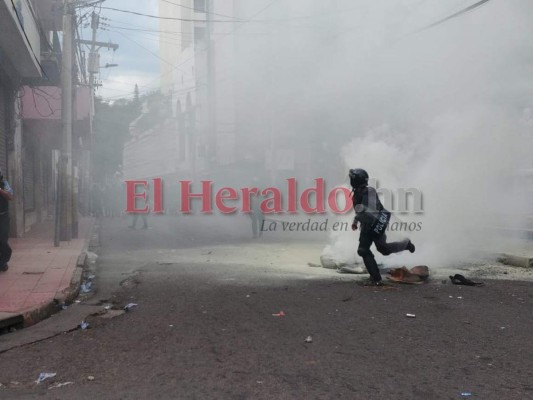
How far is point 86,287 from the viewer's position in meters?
5.18

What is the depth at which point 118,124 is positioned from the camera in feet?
104

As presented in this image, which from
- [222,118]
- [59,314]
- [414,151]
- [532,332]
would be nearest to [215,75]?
[222,118]

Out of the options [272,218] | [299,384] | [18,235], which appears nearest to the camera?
[299,384]

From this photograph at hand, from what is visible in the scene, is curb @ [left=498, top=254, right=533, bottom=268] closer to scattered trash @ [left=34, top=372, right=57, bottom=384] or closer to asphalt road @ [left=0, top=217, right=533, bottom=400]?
asphalt road @ [left=0, top=217, right=533, bottom=400]

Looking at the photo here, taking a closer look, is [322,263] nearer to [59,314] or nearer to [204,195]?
[59,314]

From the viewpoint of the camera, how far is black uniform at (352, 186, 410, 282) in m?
4.91

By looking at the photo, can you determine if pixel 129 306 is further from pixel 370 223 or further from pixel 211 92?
pixel 211 92

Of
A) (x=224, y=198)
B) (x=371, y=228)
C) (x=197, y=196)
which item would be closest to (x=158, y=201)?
(x=197, y=196)

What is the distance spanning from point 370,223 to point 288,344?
209cm

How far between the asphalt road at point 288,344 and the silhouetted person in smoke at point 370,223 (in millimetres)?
303

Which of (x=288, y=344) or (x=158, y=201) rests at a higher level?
(x=158, y=201)

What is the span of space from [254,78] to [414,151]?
6465 millimetres

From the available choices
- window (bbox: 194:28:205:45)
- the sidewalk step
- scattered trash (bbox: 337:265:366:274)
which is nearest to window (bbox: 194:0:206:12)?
window (bbox: 194:28:205:45)

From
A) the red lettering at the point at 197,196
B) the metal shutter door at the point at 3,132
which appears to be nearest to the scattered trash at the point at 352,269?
the metal shutter door at the point at 3,132
